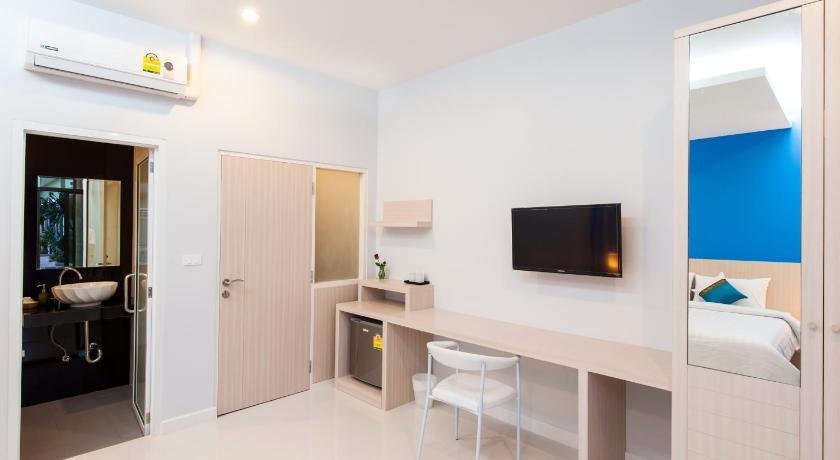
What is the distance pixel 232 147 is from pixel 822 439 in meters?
3.69

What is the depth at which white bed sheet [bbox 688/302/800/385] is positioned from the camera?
1.77 m

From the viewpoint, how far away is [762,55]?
6.06 ft

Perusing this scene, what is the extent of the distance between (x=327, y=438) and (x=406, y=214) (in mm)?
1932

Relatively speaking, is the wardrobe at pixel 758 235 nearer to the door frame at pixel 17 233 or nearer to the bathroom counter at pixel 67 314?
the door frame at pixel 17 233

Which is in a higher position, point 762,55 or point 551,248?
point 762,55

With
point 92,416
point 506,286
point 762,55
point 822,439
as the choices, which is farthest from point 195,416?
point 762,55

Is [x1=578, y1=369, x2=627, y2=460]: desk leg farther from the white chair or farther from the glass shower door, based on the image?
the glass shower door

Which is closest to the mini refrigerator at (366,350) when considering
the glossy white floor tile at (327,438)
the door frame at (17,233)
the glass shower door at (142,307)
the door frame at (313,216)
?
the glossy white floor tile at (327,438)

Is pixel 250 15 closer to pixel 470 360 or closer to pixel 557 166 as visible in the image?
pixel 557 166

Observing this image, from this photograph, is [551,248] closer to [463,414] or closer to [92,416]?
[463,414]

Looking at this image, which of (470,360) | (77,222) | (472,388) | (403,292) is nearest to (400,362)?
(403,292)

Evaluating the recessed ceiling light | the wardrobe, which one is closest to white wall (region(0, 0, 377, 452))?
the recessed ceiling light

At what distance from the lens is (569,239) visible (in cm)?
282

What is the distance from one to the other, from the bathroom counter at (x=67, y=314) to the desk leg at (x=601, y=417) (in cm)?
360
